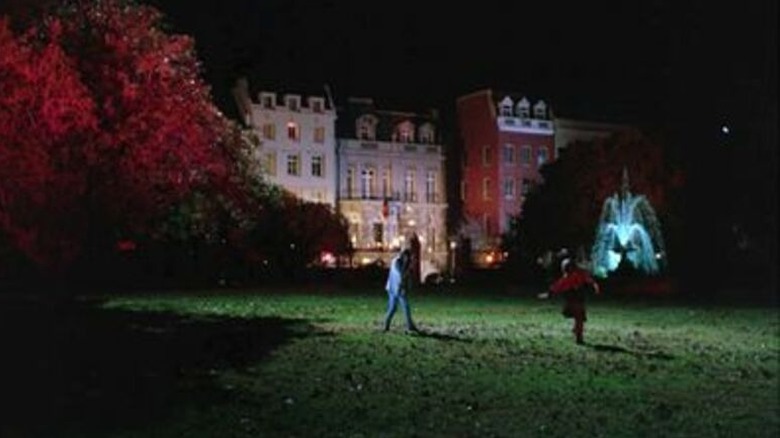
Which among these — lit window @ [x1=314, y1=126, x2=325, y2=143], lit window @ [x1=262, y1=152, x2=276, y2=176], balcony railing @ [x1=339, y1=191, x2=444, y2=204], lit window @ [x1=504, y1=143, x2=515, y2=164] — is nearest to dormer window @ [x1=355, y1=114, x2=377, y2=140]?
lit window @ [x1=314, y1=126, x2=325, y2=143]

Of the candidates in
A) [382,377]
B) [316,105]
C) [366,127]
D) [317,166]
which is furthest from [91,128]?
[366,127]

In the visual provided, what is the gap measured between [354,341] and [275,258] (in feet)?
136

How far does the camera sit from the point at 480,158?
333 ft

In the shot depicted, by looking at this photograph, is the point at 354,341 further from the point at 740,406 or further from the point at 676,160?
the point at 676,160

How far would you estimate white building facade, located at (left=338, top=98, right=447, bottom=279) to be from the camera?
94688 mm

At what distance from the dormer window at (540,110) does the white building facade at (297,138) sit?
19.4 metres

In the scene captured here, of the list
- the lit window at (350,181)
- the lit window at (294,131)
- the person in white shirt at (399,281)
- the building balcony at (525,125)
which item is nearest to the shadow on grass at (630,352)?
the person in white shirt at (399,281)

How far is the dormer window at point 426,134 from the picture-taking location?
3942 inches

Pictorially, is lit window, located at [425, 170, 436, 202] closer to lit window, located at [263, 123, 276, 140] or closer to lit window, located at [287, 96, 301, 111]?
lit window, located at [287, 96, 301, 111]

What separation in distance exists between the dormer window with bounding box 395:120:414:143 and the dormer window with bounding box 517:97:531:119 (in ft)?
32.7

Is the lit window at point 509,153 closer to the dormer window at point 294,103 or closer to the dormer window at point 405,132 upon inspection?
the dormer window at point 405,132

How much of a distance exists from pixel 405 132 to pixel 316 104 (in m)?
9.31

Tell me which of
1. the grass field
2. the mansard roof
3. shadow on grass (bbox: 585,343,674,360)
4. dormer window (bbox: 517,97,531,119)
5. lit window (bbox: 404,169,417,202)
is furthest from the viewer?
dormer window (bbox: 517,97,531,119)

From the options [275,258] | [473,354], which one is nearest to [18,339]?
[473,354]
